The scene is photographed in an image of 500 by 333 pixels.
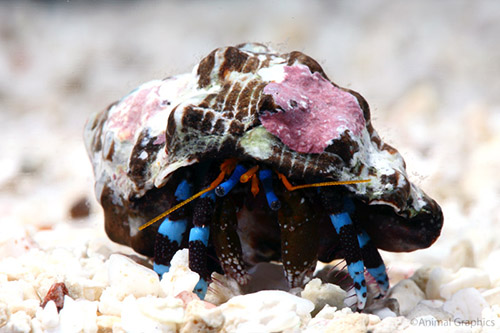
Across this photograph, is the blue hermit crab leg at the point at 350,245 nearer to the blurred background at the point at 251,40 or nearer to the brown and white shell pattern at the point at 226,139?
the brown and white shell pattern at the point at 226,139

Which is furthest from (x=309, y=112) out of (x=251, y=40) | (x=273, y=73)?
(x=251, y=40)

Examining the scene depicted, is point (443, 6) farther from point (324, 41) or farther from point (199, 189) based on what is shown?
point (199, 189)

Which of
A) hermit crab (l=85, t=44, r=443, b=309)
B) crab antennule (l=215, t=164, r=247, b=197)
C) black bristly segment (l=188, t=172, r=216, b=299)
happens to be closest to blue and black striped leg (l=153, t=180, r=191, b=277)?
hermit crab (l=85, t=44, r=443, b=309)

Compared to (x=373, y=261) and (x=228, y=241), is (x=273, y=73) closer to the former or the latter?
(x=228, y=241)

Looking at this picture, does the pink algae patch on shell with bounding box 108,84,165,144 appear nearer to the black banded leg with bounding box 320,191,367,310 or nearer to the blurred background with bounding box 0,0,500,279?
the black banded leg with bounding box 320,191,367,310

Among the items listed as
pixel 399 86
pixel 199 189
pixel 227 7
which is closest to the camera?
pixel 199 189

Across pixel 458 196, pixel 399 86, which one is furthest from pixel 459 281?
pixel 399 86
